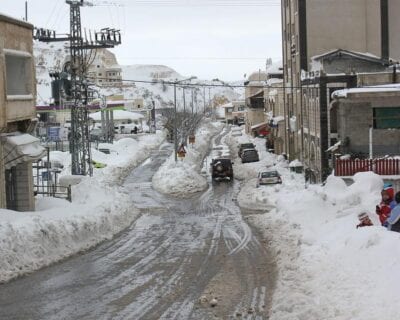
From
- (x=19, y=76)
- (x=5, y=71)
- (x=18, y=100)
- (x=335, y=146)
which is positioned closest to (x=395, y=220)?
(x=5, y=71)

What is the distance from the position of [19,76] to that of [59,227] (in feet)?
25.6

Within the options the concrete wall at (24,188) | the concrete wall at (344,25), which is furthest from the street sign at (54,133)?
the concrete wall at (24,188)

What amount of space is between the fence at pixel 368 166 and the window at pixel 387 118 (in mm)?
5975

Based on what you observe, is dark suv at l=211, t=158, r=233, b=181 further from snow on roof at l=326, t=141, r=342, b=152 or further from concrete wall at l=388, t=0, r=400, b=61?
concrete wall at l=388, t=0, r=400, b=61

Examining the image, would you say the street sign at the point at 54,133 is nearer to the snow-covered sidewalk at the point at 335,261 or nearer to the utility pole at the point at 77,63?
the utility pole at the point at 77,63

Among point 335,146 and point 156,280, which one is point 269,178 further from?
point 156,280

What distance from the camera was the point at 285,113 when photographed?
5994cm

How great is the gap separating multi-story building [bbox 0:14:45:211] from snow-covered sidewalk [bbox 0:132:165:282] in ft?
3.73

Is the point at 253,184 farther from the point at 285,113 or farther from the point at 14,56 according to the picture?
the point at 14,56

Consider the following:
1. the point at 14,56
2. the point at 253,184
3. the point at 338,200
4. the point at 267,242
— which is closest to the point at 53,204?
the point at 14,56

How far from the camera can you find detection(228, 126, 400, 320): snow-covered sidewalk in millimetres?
10406

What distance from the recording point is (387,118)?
3466 centimetres

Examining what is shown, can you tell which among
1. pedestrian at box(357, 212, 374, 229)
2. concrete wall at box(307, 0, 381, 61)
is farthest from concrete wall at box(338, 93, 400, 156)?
pedestrian at box(357, 212, 374, 229)

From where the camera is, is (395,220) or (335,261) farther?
(395,220)
